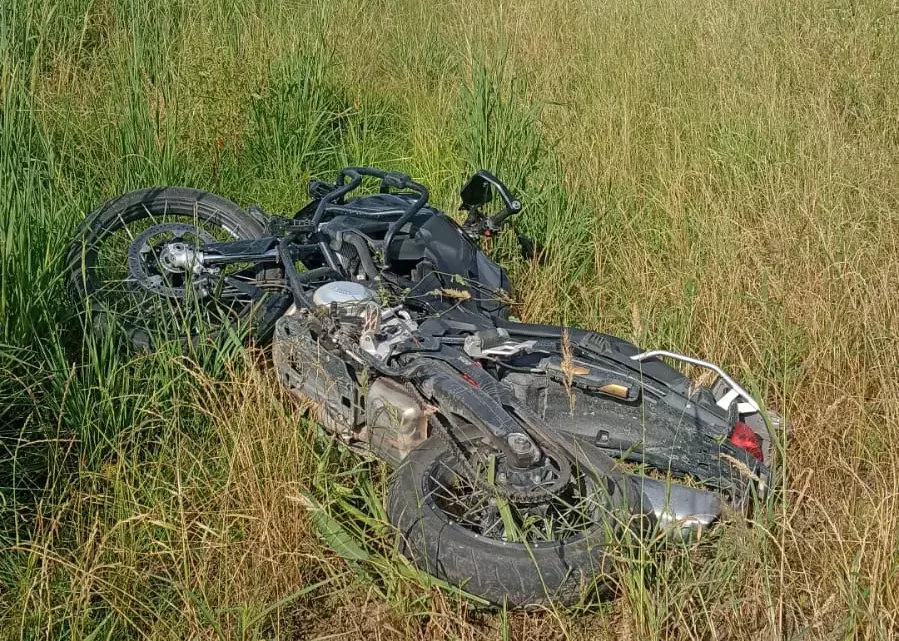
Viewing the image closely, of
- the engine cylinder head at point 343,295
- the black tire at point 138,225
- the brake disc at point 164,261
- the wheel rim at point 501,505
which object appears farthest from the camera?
the brake disc at point 164,261

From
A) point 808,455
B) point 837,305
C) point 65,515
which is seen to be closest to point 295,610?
point 65,515

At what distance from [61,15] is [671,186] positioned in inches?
148

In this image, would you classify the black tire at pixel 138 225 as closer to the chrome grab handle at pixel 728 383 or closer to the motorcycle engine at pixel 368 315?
the motorcycle engine at pixel 368 315

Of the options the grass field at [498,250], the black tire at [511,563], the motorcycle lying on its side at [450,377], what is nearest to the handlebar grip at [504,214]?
the motorcycle lying on its side at [450,377]

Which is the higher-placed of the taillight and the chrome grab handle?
the chrome grab handle

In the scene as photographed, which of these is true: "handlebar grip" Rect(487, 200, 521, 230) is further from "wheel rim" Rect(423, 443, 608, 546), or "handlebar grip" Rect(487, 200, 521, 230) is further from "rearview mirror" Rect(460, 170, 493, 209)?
"wheel rim" Rect(423, 443, 608, 546)

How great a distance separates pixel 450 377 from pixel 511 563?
0.65 meters

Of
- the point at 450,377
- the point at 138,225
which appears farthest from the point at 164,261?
the point at 450,377

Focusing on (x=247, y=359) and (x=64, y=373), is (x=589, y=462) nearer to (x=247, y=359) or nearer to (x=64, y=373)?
(x=247, y=359)

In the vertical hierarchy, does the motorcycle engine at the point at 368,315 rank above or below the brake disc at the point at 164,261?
above

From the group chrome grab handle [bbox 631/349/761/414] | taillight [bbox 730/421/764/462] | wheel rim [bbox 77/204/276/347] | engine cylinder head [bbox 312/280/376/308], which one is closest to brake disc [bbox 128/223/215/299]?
wheel rim [bbox 77/204/276/347]

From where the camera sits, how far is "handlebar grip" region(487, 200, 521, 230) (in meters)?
3.80

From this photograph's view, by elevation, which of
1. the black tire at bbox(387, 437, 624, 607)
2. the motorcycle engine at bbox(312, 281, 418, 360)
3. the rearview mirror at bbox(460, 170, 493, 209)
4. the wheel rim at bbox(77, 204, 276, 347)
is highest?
the rearview mirror at bbox(460, 170, 493, 209)

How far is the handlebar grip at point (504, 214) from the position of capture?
3.80 m
